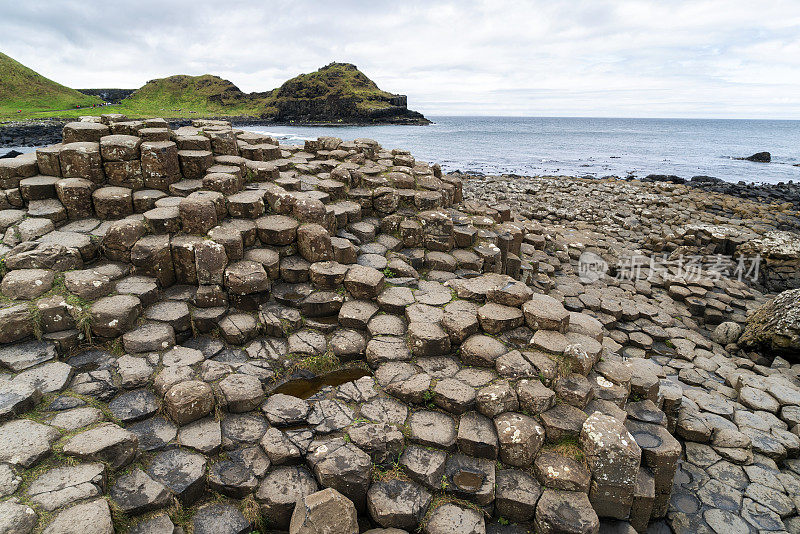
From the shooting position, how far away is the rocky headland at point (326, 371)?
3875 mm

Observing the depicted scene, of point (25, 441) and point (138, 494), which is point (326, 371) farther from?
point (25, 441)

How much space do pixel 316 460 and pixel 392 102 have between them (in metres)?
133

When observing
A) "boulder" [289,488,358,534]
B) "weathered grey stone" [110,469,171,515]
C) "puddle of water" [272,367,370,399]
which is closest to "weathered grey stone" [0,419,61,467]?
"weathered grey stone" [110,469,171,515]

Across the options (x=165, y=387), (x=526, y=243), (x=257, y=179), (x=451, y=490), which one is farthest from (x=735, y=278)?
(x=165, y=387)

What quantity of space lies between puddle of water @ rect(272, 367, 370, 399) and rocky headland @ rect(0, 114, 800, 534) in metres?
0.03

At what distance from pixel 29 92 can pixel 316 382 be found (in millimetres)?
106405

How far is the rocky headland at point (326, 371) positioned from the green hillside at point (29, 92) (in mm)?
87197

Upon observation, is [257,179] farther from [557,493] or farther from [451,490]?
[557,493]

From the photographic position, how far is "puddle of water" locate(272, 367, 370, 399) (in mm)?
5277

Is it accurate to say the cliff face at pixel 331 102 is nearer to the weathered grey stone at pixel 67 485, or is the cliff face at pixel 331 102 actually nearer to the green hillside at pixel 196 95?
the green hillside at pixel 196 95

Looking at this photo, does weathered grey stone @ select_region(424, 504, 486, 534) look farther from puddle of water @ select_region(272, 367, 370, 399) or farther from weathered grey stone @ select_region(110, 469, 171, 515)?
weathered grey stone @ select_region(110, 469, 171, 515)

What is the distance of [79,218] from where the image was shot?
6.82m

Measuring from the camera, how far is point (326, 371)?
5641 millimetres

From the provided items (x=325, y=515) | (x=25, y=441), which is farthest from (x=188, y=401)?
(x=325, y=515)
